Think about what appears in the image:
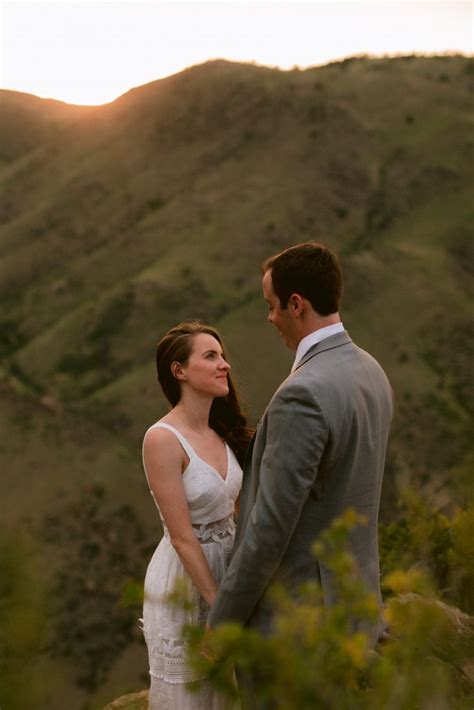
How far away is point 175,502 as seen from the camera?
3.49 metres

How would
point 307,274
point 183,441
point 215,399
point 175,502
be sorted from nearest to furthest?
point 307,274 < point 175,502 < point 183,441 < point 215,399

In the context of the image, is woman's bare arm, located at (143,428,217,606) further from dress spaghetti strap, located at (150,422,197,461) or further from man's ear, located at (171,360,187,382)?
man's ear, located at (171,360,187,382)

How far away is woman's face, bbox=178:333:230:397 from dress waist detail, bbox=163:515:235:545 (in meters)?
0.55

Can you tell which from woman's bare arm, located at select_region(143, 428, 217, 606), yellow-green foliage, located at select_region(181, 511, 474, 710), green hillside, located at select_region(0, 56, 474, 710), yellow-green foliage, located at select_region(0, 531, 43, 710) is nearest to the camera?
yellow-green foliage, located at select_region(181, 511, 474, 710)

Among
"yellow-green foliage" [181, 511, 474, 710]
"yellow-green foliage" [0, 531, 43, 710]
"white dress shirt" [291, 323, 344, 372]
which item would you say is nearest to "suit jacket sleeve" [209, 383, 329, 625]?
"white dress shirt" [291, 323, 344, 372]

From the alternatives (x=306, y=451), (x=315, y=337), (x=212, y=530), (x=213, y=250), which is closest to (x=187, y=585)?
(x=212, y=530)

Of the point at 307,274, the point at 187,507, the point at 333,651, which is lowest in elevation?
the point at 187,507

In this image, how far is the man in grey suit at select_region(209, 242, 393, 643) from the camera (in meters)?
2.89

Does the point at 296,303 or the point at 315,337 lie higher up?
the point at 296,303

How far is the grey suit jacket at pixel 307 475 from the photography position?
9.48ft

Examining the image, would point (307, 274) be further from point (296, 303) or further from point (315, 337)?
point (315, 337)

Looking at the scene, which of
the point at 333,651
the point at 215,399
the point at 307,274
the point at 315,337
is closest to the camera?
the point at 333,651

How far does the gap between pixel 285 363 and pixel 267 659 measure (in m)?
43.5

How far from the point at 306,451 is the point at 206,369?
42.2 inches
